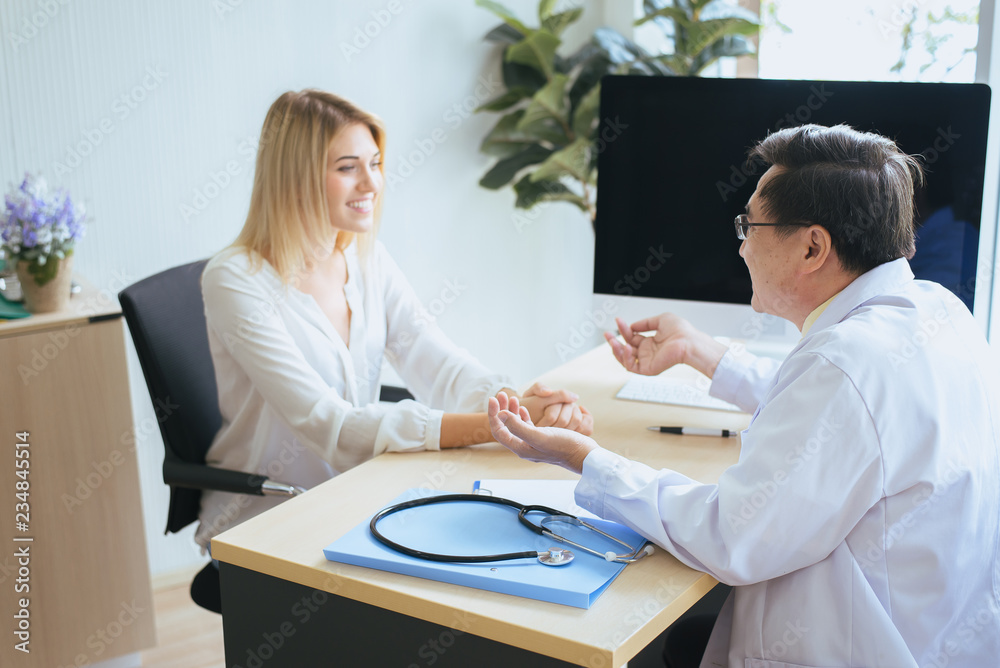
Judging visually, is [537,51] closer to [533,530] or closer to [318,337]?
[318,337]

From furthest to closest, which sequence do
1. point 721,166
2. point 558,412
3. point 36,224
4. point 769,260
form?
point 36,224
point 721,166
point 558,412
point 769,260

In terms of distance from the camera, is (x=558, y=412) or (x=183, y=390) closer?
(x=558, y=412)

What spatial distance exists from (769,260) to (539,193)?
6.18ft

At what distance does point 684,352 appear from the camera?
1.67m

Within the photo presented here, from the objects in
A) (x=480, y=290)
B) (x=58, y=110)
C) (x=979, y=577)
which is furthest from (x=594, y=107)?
(x=979, y=577)

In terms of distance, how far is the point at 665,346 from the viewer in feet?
5.53

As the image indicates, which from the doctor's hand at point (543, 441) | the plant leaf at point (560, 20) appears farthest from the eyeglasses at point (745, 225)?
the plant leaf at point (560, 20)

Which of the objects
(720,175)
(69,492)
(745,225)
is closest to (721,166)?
(720,175)

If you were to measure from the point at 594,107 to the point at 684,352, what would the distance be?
1.43 meters

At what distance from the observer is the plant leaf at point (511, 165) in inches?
118

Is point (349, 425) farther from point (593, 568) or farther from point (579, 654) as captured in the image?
point (579, 654)

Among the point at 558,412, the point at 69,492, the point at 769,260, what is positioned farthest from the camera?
the point at 69,492
